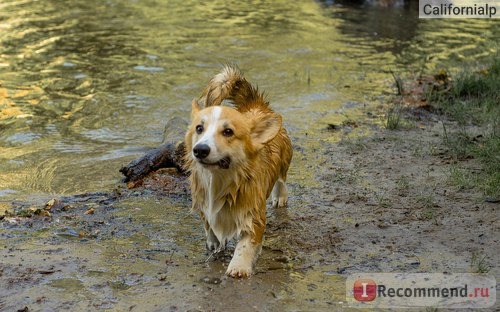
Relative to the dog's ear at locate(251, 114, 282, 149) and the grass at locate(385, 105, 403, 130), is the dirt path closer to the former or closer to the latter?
the dog's ear at locate(251, 114, 282, 149)

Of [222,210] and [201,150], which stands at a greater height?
[201,150]

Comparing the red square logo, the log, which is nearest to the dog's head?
the red square logo

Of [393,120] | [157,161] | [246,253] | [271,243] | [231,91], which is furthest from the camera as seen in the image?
[393,120]

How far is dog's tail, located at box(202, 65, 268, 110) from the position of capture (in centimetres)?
558

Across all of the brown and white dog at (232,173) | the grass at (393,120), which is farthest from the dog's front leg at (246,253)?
the grass at (393,120)

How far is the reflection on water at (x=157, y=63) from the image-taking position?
7941 mm

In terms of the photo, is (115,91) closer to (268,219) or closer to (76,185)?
(76,185)

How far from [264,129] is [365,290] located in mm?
1256

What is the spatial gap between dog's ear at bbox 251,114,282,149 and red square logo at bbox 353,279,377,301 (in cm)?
111

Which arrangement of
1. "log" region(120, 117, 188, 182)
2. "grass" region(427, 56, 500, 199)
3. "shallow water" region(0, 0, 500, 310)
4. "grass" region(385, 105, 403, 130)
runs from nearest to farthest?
"shallow water" region(0, 0, 500, 310) → "grass" region(427, 56, 500, 199) → "log" region(120, 117, 188, 182) → "grass" region(385, 105, 403, 130)

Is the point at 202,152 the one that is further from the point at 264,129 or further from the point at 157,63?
the point at 157,63

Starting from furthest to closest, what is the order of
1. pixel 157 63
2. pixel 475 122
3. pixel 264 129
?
pixel 157 63 < pixel 475 122 < pixel 264 129

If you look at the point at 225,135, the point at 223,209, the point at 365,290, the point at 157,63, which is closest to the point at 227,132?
the point at 225,135

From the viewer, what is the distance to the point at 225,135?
4656 mm
